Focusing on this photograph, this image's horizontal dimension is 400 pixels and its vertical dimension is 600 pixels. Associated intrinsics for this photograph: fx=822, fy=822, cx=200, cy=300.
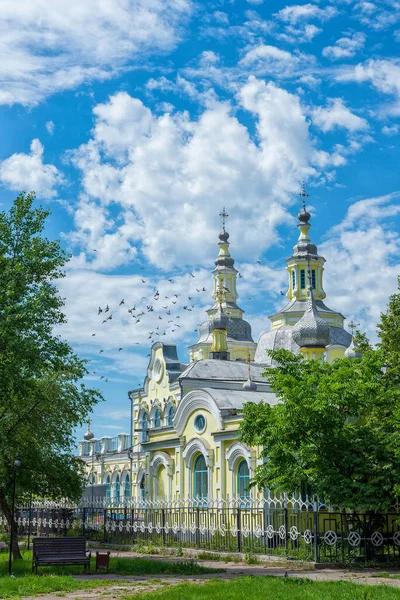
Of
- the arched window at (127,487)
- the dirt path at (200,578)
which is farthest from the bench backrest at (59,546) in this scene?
the arched window at (127,487)

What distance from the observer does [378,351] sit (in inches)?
810

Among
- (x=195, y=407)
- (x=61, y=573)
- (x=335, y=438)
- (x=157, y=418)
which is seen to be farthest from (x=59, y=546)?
(x=157, y=418)

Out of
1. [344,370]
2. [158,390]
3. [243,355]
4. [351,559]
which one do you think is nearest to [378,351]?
[344,370]

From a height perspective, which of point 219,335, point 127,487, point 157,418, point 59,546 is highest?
point 219,335

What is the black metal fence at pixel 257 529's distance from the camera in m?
19.0

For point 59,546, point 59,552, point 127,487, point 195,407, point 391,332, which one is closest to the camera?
point 59,552

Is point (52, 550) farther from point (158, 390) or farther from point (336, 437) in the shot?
point (158, 390)

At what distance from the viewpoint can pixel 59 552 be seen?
17.2 metres

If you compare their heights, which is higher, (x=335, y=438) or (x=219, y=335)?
(x=219, y=335)

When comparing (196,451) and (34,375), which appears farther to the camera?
(196,451)

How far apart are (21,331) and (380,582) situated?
30.7 ft

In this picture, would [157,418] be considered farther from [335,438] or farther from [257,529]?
[335,438]

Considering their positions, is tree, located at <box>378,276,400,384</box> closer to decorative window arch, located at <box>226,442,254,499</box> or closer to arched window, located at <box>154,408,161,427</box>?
decorative window arch, located at <box>226,442,254,499</box>

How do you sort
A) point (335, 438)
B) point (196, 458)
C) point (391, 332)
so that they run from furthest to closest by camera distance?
point (196, 458) → point (391, 332) → point (335, 438)
